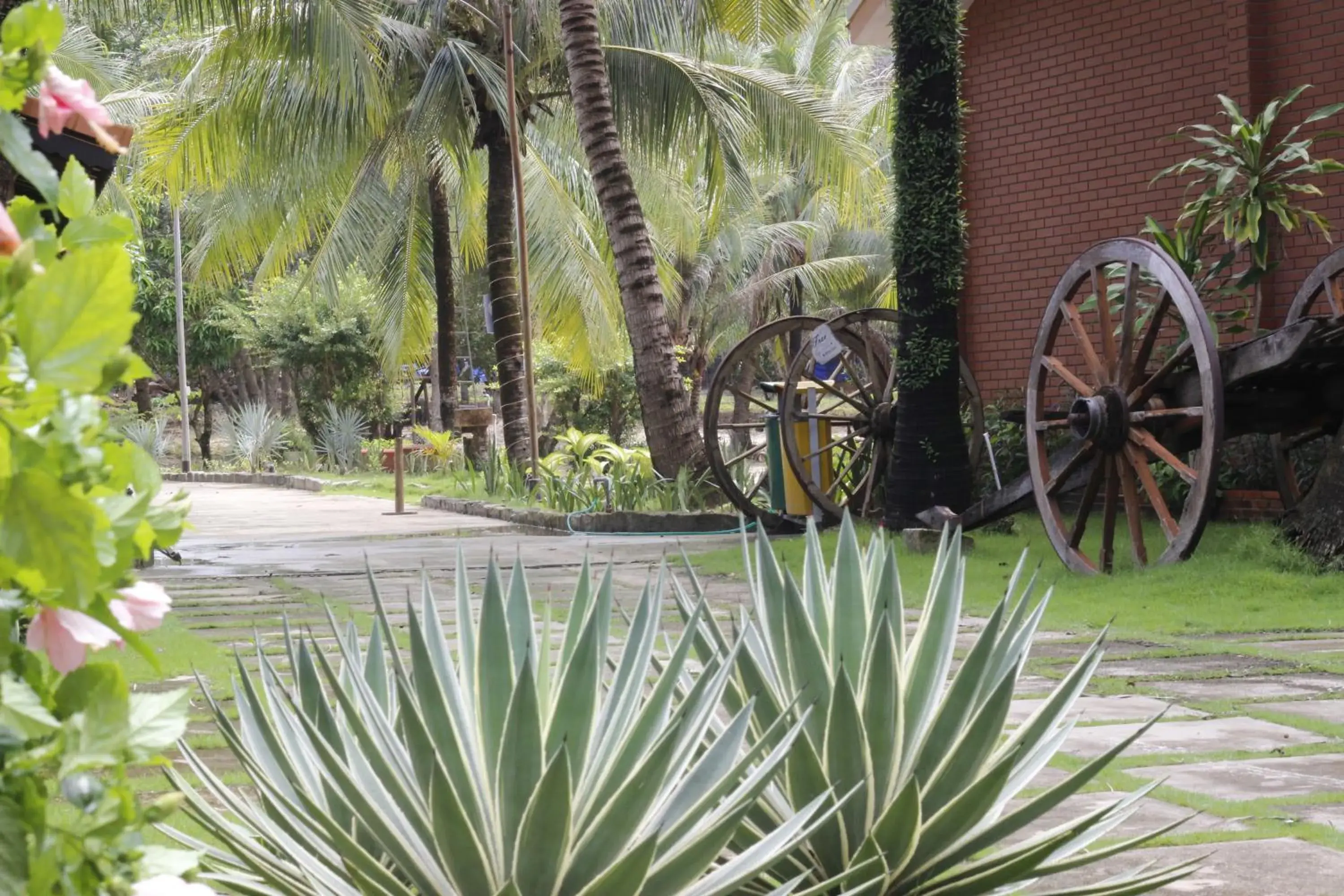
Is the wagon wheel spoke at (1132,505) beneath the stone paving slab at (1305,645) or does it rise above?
above

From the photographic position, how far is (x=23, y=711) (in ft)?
3.26

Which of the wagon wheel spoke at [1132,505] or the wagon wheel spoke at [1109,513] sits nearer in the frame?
the wagon wheel spoke at [1132,505]

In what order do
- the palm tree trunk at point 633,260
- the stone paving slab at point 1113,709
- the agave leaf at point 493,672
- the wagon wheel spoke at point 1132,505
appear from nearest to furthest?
1. the agave leaf at point 493,672
2. the stone paving slab at point 1113,709
3. the wagon wheel spoke at point 1132,505
4. the palm tree trunk at point 633,260

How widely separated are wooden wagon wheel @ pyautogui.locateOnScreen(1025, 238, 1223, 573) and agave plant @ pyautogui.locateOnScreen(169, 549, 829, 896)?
6.31 meters

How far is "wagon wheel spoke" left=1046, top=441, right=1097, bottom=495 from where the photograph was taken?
913 centimetres

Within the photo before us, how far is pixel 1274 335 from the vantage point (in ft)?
26.4

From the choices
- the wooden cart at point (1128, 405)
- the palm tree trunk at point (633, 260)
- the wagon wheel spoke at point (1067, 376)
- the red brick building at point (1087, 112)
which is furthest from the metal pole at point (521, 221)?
the wagon wheel spoke at point (1067, 376)

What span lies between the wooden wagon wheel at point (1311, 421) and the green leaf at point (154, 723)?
303 inches

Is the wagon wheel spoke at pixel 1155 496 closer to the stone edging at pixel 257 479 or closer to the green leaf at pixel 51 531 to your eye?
the green leaf at pixel 51 531

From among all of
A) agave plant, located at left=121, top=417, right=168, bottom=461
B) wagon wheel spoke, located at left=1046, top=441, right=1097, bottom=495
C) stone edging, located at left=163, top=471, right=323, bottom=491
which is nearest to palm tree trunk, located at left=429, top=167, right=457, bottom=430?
stone edging, located at left=163, top=471, right=323, bottom=491

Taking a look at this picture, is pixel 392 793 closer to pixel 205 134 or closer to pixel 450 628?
pixel 450 628

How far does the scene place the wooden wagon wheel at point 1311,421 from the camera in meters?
8.95

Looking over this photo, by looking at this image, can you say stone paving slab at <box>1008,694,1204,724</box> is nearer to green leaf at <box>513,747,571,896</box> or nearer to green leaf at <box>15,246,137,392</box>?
green leaf at <box>513,747,571,896</box>

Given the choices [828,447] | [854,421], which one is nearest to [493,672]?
[854,421]
